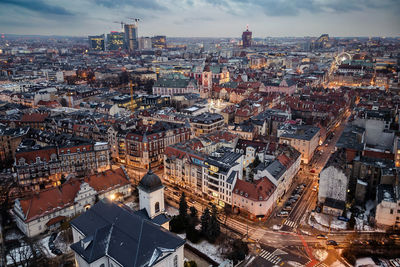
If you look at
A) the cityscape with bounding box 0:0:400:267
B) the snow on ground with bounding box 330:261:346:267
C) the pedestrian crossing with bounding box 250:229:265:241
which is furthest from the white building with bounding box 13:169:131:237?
the snow on ground with bounding box 330:261:346:267

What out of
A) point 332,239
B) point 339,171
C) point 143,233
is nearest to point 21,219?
point 143,233

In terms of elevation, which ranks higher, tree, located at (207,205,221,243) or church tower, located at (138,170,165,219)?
church tower, located at (138,170,165,219)

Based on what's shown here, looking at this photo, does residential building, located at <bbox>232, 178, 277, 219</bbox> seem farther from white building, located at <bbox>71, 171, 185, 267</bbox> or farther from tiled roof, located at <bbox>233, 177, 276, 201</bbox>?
white building, located at <bbox>71, 171, 185, 267</bbox>

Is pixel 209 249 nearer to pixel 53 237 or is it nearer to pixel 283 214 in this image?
pixel 283 214

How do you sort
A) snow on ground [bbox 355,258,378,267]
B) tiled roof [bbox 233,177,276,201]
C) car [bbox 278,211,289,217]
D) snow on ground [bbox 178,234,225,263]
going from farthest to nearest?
1. car [bbox 278,211,289,217]
2. tiled roof [bbox 233,177,276,201]
3. snow on ground [bbox 178,234,225,263]
4. snow on ground [bbox 355,258,378,267]

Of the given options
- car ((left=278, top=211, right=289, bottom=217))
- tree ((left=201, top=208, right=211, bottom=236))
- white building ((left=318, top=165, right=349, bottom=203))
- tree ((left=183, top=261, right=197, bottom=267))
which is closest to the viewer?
tree ((left=183, top=261, right=197, bottom=267))

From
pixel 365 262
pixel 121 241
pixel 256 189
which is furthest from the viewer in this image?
pixel 256 189

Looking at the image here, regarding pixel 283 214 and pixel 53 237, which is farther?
pixel 283 214

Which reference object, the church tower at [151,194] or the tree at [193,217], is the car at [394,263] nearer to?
the tree at [193,217]

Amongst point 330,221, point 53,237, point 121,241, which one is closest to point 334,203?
point 330,221
